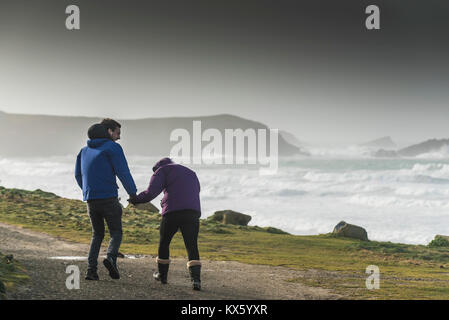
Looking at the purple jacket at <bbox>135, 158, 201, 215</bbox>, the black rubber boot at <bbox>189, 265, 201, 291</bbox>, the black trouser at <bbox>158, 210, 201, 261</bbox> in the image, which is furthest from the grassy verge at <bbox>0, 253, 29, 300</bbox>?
the black rubber boot at <bbox>189, 265, 201, 291</bbox>

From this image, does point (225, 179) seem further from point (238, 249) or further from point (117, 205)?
point (117, 205)

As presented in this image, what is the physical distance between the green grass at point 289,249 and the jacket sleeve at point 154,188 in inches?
185

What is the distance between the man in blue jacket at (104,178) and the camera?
28.9 ft

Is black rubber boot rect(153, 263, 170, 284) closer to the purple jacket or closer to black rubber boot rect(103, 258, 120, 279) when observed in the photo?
black rubber boot rect(103, 258, 120, 279)

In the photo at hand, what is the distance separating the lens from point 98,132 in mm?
9055

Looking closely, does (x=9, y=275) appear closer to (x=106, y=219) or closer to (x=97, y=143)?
(x=106, y=219)

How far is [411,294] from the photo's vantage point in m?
12.0

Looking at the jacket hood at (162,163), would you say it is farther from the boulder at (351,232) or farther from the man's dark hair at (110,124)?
the boulder at (351,232)

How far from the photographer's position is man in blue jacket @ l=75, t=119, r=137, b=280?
880cm

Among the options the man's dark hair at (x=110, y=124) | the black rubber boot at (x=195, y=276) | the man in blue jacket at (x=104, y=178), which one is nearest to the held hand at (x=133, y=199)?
the man in blue jacket at (x=104, y=178)

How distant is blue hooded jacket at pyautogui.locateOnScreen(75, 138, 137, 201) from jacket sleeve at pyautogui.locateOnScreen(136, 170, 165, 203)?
0.64ft

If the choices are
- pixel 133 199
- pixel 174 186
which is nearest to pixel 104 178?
pixel 133 199
